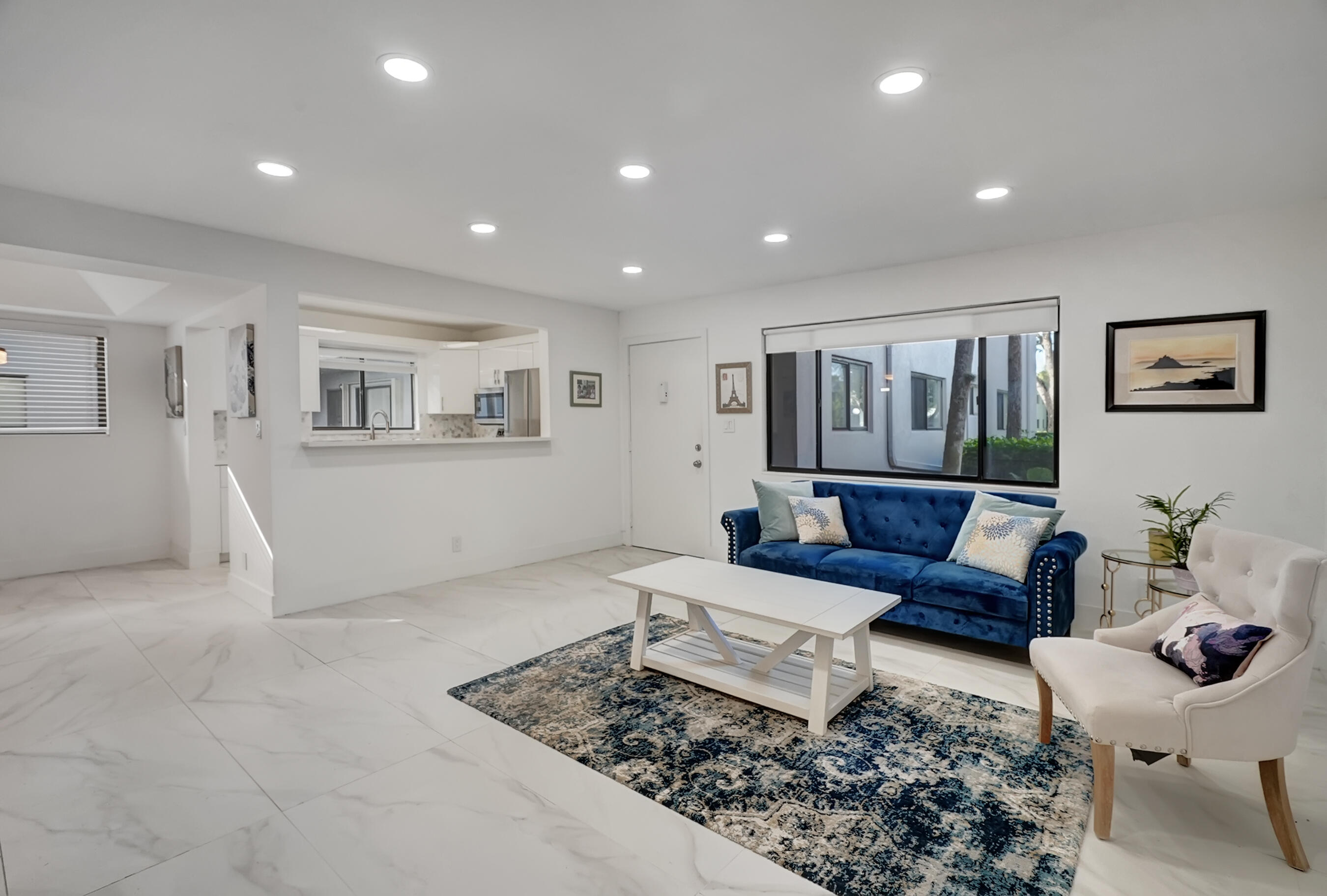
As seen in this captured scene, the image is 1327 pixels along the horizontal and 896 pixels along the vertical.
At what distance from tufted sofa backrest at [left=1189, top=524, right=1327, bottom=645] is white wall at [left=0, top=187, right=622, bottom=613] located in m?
4.54

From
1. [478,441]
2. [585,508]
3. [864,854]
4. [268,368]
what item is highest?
[268,368]

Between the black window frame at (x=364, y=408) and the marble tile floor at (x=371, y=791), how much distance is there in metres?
2.89

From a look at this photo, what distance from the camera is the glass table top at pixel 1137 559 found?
10.3 feet

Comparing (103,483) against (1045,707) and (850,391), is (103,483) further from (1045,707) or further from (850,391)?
(1045,707)

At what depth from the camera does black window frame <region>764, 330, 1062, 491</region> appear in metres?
4.03

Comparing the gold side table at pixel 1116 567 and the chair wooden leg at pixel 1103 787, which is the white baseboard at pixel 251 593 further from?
the gold side table at pixel 1116 567

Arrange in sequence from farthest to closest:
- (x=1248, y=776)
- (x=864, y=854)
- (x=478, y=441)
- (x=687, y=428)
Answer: (x=687, y=428) < (x=478, y=441) < (x=1248, y=776) < (x=864, y=854)

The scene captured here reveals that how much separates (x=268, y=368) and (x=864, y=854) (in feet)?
13.5

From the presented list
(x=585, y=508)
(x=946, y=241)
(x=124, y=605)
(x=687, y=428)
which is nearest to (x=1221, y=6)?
(x=946, y=241)

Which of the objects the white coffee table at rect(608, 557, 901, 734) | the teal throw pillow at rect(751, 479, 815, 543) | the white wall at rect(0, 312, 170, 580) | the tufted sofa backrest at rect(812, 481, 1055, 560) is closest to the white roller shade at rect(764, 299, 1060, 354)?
the tufted sofa backrest at rect(812, 481, 1055, 560)

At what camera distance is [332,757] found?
7.92 ft

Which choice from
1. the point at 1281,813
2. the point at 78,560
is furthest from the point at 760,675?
the point at 78,560

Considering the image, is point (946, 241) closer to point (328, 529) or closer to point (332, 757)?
point (332, 757)

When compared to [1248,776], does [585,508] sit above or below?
above
